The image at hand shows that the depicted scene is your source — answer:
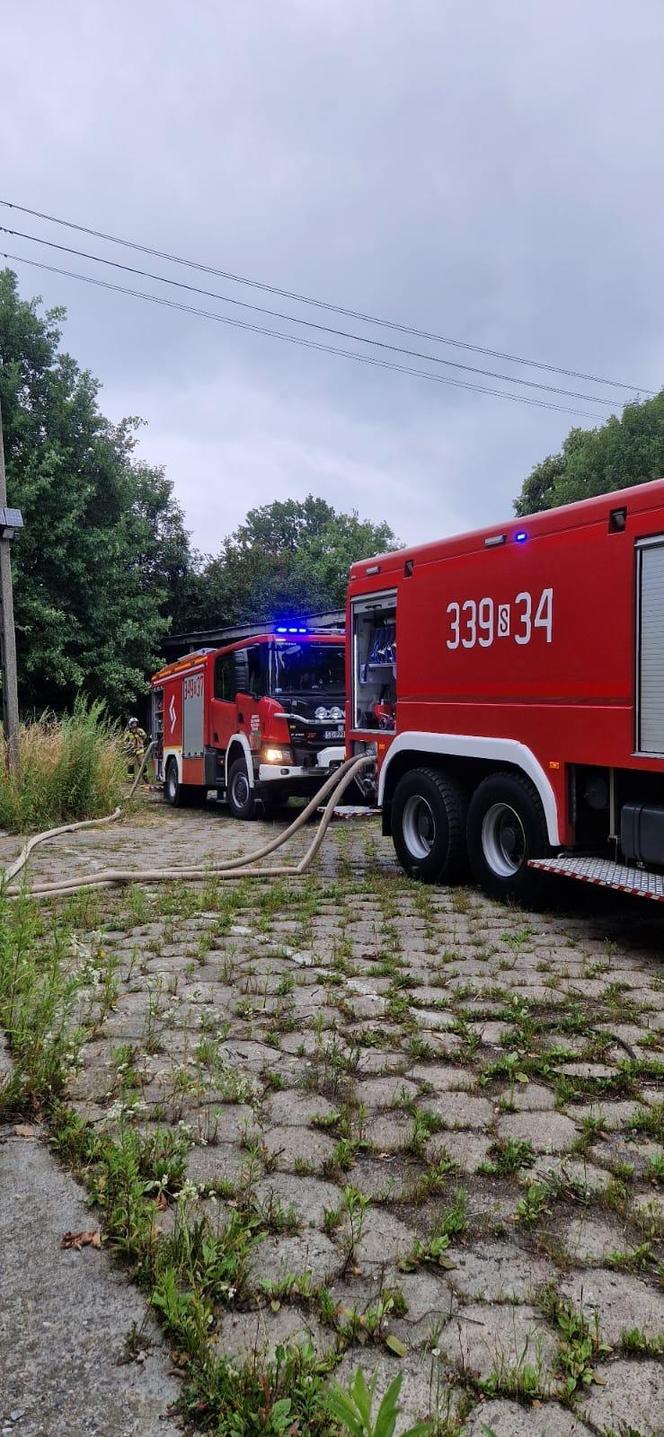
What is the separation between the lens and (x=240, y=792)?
13.9 metres

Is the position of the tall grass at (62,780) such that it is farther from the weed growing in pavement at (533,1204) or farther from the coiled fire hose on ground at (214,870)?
the weed growing in pavement at (533,1204)

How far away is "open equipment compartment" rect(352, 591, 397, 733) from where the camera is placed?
27.5 feet

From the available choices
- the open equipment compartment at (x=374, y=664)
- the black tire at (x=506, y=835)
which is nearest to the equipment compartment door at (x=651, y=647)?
the black tire at (x=506, y=835)

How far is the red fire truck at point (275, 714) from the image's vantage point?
Result: 1264 cm

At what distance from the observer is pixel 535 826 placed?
20.3ft

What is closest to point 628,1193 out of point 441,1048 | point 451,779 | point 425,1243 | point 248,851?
point 425,1243

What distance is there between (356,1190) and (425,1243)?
289mm

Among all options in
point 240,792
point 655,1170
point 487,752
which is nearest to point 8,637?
point 240,792

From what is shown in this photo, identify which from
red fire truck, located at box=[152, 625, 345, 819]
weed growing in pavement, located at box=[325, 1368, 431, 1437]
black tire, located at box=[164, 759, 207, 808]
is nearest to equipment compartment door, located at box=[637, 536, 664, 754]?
weed growing in pavement, located at box=[325, 1368, 431, 1437]

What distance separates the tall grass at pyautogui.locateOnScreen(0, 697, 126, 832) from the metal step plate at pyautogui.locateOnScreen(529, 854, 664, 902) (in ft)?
25.5

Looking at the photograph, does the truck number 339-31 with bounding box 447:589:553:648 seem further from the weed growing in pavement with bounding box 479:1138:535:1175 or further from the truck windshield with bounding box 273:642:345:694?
the truck windshield with bounding box 273:642:345:694

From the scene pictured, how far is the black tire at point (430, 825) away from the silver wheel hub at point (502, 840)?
0.38 metres

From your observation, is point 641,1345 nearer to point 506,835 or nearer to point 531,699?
point 531,699

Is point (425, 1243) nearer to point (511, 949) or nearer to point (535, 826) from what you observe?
point (511, 949)
